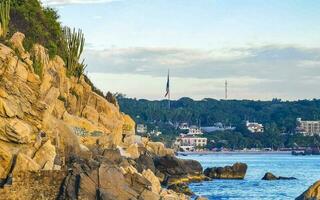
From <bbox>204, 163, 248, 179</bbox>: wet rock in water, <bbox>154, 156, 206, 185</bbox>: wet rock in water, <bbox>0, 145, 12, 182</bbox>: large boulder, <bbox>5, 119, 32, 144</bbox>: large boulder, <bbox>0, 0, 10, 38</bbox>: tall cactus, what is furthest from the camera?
<bbox>204, 163, 248, 179</bbox>: wet rock in water

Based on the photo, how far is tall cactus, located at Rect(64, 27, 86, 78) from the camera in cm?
6819

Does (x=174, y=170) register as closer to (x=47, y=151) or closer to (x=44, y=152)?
(x=47, y=151)

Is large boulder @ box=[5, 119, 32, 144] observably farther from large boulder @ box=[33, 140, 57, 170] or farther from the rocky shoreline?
large boulder @ box=[33, 140, 57, 170]

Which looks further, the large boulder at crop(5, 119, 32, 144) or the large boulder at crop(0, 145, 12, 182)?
the large boulder at crop(5, 119, 32, 144)

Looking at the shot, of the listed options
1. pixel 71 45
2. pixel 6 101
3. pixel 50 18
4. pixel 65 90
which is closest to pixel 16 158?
pixel 6 101

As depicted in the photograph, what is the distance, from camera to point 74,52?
228ft

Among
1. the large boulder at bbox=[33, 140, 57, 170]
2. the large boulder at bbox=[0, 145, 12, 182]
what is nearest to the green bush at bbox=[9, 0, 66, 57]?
the large boulder at bbox=[33, 140, 57, 170]

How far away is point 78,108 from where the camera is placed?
64.4 metres

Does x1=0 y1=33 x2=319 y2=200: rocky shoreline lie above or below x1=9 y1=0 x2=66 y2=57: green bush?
below

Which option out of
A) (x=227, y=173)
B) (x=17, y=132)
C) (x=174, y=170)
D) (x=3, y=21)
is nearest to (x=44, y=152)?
(x=17, y=132)

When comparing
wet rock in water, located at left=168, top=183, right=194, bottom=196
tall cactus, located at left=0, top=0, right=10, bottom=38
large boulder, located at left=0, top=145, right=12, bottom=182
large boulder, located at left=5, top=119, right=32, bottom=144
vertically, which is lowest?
wet rock in water, located at left=168, top=183, right=194, bottom=196

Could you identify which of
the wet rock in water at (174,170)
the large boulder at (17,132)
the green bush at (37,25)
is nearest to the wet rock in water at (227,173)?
the wet rock in water at (174,170)

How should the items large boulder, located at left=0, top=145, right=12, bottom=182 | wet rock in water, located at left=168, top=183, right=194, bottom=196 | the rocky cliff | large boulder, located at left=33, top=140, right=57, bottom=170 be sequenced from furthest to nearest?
wet rock in water, located at left=168, top=183, right=194, bottom=196, large boulder, located at left=33, top=140, right=57, bottom=170, large boulder, located at left=0, top=145, right=12, bottom=182, the rocky cliff

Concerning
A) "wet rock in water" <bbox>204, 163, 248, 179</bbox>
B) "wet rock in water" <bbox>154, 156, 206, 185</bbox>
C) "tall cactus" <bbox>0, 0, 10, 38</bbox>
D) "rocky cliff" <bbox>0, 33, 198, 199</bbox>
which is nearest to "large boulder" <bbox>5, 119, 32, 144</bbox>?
"rocky cliff" <bbox>0, 33, 198, 199</bbox>
